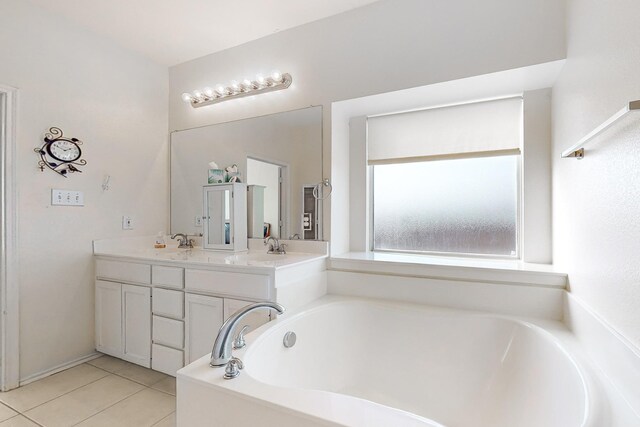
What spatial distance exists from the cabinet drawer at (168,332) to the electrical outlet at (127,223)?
0.87m

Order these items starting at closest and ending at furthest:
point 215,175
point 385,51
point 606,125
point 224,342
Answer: point 606,125, point 224,342, point 385,51, point 215,175

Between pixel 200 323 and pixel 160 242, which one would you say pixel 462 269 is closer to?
pixel 200 323

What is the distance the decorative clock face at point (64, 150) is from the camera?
6.84 feet

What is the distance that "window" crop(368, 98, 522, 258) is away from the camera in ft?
6.84

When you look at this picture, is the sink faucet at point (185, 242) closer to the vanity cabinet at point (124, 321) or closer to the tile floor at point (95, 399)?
the vanity cabinet at point (124, 321)

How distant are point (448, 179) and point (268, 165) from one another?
4.35 feet

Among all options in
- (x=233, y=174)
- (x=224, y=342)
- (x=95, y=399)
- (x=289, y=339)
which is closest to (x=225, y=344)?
(x=224, y=342)

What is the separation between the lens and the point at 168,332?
2004 millimetres

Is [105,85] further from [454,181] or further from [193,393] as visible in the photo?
[454,181]

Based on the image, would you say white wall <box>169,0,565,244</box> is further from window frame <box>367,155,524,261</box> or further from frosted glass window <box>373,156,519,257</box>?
frosted glass window <box>373,156,519,257</box>

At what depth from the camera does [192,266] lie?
192cm

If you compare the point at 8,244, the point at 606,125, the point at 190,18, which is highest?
the point at 190,18

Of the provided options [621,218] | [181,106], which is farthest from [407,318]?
[181,106]

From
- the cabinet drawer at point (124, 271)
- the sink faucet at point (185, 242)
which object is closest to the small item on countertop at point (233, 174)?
the sink faucet at point (185, 242)
